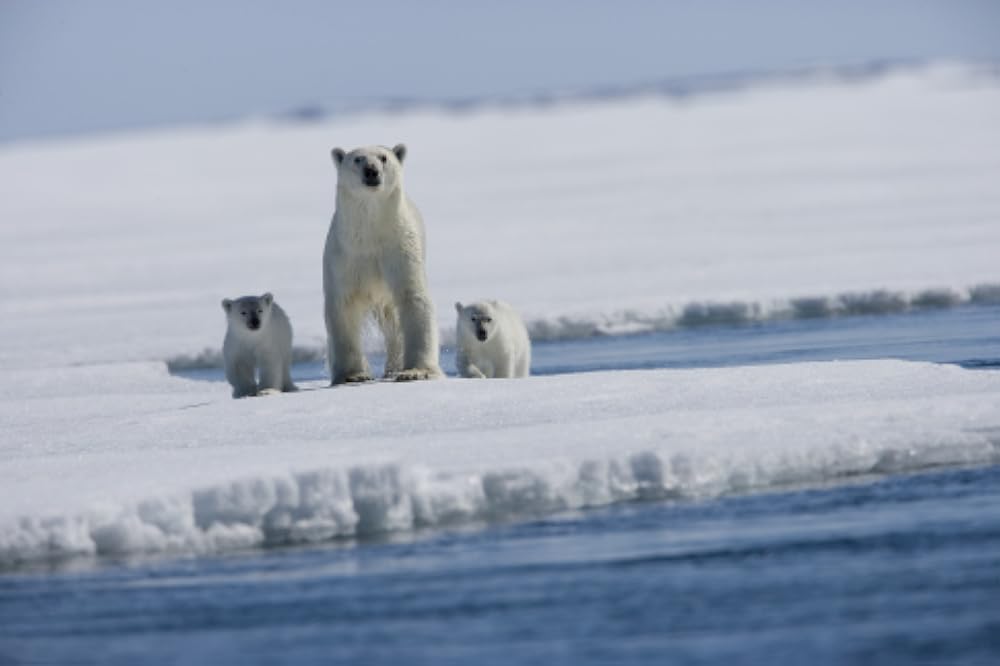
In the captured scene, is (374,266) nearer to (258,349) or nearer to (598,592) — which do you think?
(258,349)

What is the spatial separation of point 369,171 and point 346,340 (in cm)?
72

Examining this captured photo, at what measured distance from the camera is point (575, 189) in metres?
23.1

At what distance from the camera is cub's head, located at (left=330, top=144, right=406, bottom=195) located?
22.5 feet

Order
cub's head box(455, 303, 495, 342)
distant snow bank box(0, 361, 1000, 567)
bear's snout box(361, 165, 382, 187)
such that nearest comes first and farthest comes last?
distant snow bank box(0, 361, 1000, 567), bear's snout box(361, 165, 382, 187), cub's head box(455, 303, 495, 342)

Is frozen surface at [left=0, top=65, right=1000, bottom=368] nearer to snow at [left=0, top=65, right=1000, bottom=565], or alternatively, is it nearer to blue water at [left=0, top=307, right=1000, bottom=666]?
snow at [left=0, top=65, right=1000, bottom=565]

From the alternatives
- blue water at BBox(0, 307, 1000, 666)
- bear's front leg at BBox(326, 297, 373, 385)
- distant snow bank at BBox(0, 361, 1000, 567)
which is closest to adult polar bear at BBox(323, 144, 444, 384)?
bear's front leg at BBox(326, 297, 373, 385)

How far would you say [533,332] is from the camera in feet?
34.9

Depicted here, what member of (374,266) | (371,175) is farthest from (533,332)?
(371,175)

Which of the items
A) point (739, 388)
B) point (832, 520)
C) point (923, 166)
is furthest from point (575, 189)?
point (832, 520)

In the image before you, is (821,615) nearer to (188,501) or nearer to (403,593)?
(403,593)

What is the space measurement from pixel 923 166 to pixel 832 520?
17538 millimetres

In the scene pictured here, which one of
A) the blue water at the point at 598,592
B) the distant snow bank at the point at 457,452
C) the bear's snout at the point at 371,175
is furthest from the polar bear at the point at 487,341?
the blue water at the point at 598,592

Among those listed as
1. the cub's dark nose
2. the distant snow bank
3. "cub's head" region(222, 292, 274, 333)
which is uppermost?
the cub's dark nose

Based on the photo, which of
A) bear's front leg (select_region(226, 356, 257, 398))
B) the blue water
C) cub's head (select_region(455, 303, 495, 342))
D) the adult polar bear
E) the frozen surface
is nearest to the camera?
the blue water
